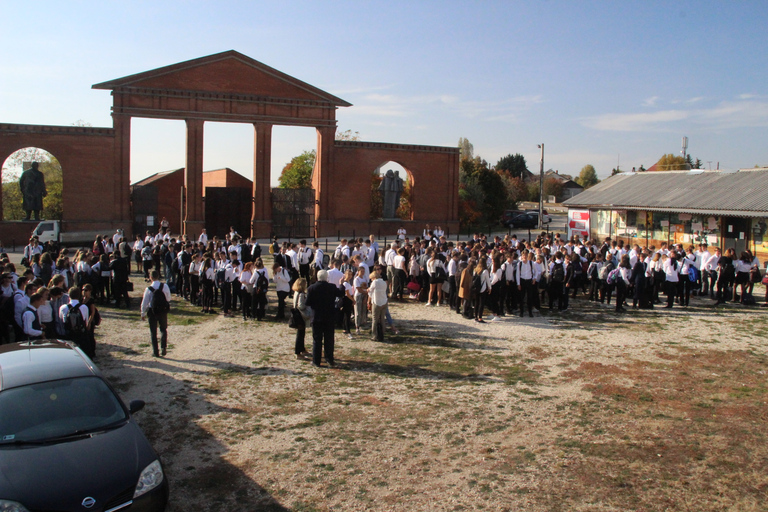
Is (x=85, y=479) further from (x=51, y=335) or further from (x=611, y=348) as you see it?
(x=611, y=348)

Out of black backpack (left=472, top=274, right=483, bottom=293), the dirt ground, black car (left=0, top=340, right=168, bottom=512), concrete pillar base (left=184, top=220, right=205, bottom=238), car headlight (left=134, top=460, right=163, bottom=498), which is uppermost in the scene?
concrete pillar base (left=184, top=220, right=205, bottom=238)

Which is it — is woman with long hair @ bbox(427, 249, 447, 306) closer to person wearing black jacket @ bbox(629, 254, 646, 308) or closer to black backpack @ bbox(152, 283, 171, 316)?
person wearing black jacket @ bbox(629, 254, 646, 308)

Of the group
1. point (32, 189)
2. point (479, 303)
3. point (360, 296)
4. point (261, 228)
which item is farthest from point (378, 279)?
point (32, 189)

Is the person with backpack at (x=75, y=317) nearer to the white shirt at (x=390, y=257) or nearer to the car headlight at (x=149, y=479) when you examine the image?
the car headlight at (x=149, y=479)

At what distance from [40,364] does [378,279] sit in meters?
6.77

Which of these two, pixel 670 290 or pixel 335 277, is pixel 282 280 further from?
pixel 670 290

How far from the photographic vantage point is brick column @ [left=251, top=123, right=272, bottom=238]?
36562 mm

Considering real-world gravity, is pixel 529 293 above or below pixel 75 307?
below

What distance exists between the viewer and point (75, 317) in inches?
376

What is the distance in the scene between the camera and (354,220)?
39344 mm

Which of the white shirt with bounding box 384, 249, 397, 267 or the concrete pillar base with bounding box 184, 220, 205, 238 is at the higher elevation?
the concrete pillar base with bounding box 184, 220, 205, 238

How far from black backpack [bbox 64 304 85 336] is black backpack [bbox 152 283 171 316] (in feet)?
4.76

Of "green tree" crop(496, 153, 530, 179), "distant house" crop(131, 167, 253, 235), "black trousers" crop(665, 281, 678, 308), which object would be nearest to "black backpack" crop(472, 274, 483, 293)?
"black trousers" crop(665, 281, 678, 308)

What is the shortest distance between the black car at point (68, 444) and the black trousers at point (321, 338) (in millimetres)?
4269
